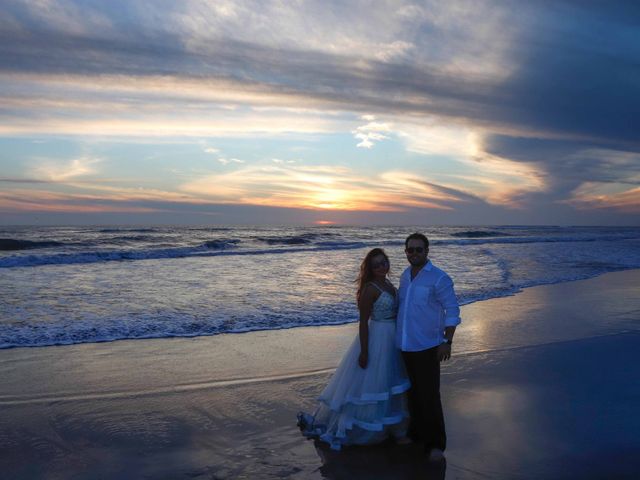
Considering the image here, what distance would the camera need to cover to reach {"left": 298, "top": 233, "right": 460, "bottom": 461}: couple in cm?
461

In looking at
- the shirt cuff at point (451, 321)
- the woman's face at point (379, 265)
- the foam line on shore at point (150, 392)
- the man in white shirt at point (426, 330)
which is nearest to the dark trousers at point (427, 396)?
the man in white shirt at point (426, 330)

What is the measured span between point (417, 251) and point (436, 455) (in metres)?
1.70

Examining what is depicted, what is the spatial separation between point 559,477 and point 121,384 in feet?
15.5

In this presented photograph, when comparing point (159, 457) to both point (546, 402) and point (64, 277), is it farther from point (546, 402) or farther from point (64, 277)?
point (64, 277)

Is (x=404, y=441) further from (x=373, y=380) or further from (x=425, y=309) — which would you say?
(x=425, y=309)

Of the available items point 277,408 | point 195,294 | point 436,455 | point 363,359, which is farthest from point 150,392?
point 195,294

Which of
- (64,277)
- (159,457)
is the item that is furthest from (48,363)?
(64,277)

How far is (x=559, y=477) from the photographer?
4156 mm

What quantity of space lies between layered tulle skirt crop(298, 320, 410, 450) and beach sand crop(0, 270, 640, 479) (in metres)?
0.15

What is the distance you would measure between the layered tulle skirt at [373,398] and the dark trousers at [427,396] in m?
0.14

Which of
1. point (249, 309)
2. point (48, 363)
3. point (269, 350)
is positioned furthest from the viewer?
point (249, 309)

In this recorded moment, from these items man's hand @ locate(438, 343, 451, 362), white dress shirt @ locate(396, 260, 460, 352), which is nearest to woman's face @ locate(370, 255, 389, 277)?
white dress shirt @ locate(396, 260, 460, 352)

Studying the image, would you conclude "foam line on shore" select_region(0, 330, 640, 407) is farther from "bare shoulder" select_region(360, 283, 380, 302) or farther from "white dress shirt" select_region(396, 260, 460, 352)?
"white dress shirt" select_region(396, 260, 460, 352)

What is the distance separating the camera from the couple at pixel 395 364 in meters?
4.61
